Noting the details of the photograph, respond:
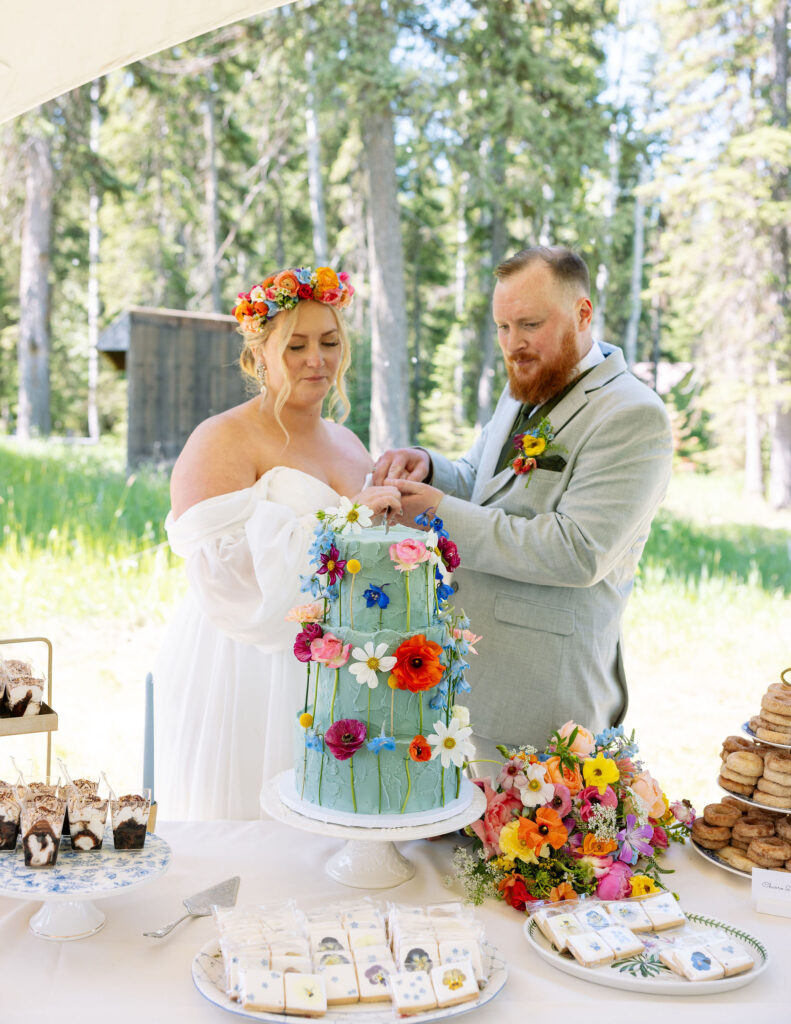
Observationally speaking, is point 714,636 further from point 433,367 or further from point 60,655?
point 433,367

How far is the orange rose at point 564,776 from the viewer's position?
199 centimetres

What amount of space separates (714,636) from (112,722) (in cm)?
446

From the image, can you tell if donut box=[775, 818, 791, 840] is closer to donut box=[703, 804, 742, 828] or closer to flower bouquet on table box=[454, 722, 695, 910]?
donut box=[703, 804, 742, 828]

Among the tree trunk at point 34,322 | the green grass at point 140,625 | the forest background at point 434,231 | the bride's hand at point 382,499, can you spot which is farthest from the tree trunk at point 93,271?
the bride's hand at point 382,499

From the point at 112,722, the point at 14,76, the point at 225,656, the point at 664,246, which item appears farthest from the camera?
the point at 664,246

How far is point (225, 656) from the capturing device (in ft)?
9.32

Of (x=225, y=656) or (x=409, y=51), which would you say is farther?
(x=409, y=51)

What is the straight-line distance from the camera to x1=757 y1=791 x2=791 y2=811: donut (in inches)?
81.4

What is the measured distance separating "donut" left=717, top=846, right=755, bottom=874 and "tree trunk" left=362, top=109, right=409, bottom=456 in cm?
802

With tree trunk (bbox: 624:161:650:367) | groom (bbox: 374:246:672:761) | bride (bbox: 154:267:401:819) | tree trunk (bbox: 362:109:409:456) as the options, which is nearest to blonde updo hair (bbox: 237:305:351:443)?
bride (bbox: 154:267:401:819)

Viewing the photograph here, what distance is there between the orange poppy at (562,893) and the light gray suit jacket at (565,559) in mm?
892

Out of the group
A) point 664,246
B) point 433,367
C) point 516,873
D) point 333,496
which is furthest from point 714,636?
point 433,367

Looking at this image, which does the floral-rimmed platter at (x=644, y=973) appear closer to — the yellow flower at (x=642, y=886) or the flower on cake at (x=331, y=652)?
the yellow flower at (x=642, y=886)

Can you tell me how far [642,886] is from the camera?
6.12ft
